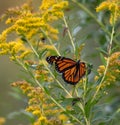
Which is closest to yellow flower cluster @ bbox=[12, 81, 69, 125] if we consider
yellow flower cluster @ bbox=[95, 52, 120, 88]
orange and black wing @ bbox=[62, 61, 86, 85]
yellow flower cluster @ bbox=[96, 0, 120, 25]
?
orange and black wing @ bbox=[62, 61, 86, 85]

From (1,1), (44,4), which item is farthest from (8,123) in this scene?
(44,4)

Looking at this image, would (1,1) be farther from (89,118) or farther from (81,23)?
(89,118)

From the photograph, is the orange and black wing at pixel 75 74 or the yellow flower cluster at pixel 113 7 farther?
the yellow flower cluster at pixel 113 7

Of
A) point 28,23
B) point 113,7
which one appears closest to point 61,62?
point 28,23

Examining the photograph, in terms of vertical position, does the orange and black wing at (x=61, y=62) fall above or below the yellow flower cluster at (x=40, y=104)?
above

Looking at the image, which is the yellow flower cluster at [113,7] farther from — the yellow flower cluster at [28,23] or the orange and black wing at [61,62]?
the orange and black wing at [61,62]

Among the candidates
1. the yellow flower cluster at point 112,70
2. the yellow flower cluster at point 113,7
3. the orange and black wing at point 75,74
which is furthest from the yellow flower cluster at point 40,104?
the yellow flower cluster at point 113,7

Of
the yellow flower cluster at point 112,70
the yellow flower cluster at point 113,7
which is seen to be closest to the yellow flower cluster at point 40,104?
the yellow flower cluster at point 112,70

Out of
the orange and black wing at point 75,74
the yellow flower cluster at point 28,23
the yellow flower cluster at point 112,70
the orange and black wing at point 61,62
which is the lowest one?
the yellow flower cluster at point 112,70
